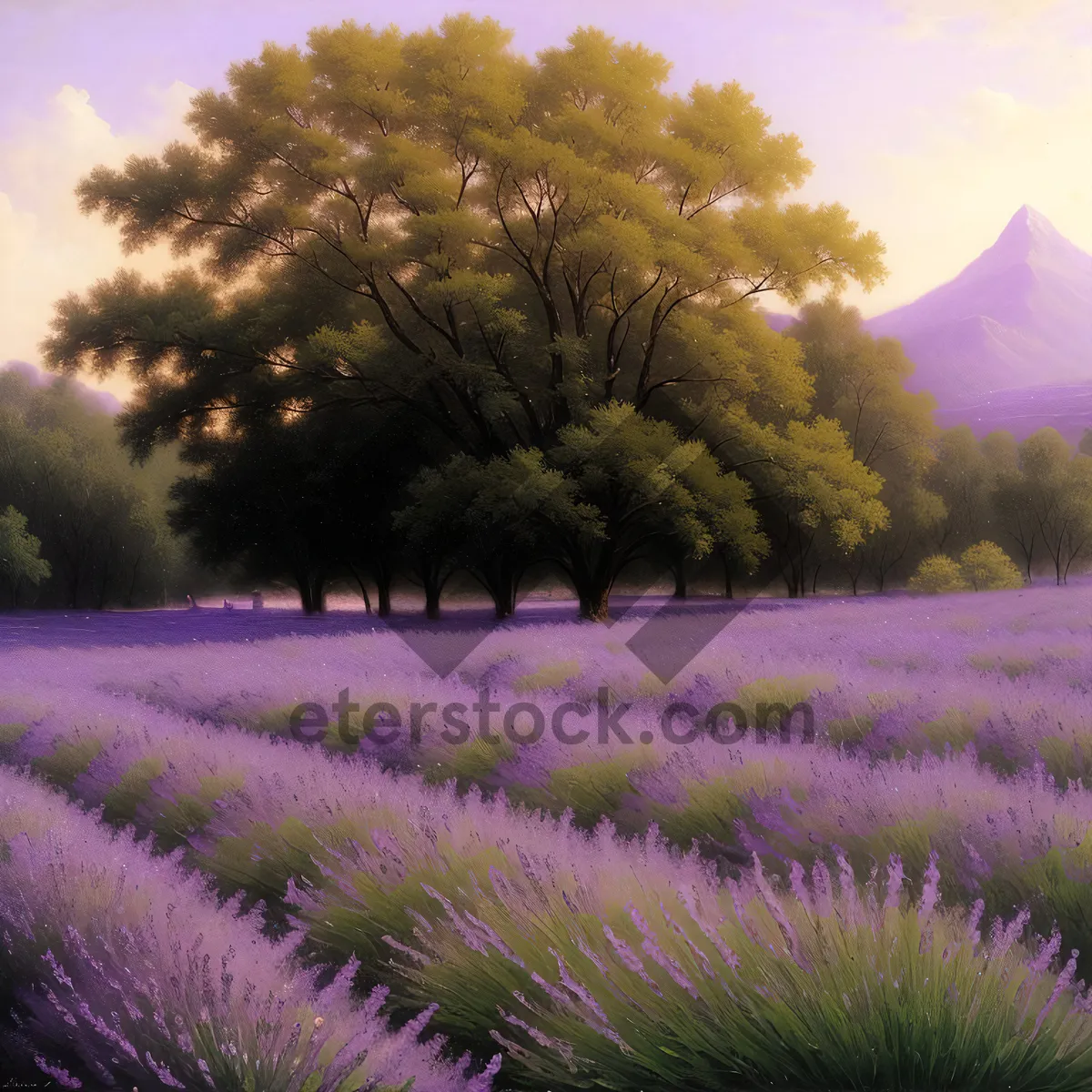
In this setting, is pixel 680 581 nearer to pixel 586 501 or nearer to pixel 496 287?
pixel 586 501

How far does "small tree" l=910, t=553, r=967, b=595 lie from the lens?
954 inches

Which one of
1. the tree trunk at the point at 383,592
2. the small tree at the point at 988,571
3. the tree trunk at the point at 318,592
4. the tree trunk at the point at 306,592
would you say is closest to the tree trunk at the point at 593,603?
the tree trunk at the point at 383,592

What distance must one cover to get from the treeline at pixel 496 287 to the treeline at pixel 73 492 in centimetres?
1296

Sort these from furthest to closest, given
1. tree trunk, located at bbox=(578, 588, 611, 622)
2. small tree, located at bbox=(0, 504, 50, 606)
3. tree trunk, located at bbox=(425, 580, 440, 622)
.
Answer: small tree, located at bbox=(0, 504, 50, 606) → tree trunk, located at bbox=(425, 580, 440, 622) → tree trunk, located at bbox=(578, 588, 611, 622)

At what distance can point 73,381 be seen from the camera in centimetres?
2917

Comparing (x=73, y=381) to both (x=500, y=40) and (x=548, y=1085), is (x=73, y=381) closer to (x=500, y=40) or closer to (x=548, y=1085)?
(x=500, y=40)

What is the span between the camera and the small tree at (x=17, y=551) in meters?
23.9

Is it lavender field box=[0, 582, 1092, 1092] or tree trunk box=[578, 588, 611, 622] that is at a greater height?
tree trunk box=[578, 588, 611, 622]

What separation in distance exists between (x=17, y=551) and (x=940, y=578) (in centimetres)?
2475

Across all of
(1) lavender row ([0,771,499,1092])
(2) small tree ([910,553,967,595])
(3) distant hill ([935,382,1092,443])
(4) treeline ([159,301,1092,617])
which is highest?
(3) distant hill ([935,382,1092,443])

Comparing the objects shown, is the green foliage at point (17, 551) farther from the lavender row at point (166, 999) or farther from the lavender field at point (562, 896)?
the lavender row at point (166, 999)

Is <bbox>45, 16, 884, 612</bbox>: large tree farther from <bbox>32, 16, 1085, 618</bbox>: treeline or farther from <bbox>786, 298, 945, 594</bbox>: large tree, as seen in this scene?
<bbox>786, 298, 945, 594</bbox>: large tree

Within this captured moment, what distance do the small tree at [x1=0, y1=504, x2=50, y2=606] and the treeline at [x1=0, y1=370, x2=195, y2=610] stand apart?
1.91 m

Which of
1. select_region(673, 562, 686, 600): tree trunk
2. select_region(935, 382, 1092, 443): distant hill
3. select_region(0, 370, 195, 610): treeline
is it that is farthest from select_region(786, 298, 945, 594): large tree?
select_region(0, 370, 195, 610): treeline
